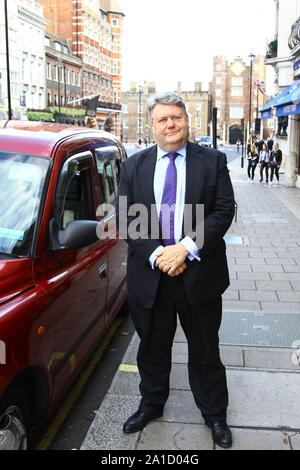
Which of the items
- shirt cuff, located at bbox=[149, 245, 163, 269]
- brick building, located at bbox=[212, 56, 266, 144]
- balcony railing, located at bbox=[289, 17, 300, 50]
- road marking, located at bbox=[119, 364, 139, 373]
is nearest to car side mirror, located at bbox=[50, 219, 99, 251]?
shirt cuff, located at bbox=[149, 245, 163, 269]

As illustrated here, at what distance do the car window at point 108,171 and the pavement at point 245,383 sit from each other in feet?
4.48

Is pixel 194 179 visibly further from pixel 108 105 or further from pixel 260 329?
pixel 108 105

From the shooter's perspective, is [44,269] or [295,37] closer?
[44,269]

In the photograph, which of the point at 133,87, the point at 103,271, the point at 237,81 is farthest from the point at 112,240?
the point at 133,87

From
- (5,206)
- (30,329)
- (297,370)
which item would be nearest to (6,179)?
(5,206)

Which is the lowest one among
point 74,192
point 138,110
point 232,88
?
point 74,192

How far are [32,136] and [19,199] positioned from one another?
0.62m

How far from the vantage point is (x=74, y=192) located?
376 centimetres

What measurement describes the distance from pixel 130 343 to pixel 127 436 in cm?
164

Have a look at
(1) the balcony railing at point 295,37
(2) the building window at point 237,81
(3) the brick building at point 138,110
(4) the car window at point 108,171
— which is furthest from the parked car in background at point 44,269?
(2) the building window at point 237,81

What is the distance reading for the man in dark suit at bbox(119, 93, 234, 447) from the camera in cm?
292

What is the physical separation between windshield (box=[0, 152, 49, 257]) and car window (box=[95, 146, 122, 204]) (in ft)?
3.61

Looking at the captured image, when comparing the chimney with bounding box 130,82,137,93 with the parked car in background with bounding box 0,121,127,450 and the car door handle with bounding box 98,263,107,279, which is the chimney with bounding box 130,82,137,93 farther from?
the parked car in background with bounding box 0,121,127,450

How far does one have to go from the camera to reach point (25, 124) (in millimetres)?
4152
